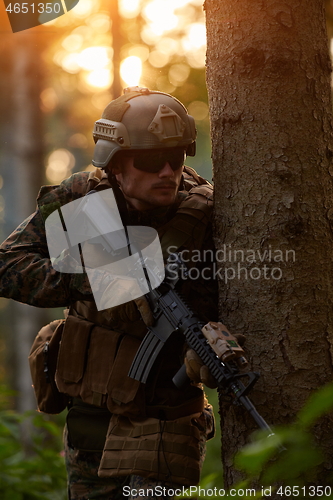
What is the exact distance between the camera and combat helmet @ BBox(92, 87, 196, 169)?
93.7 inches

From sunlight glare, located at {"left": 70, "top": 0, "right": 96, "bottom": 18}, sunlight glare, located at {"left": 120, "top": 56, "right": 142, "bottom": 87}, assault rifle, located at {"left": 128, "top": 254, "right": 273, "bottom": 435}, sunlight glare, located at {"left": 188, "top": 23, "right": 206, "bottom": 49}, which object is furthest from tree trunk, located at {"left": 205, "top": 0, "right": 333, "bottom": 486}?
sunlight glare, located at {"left": 70, "top": 0, "right": 96, "bottom": 18}

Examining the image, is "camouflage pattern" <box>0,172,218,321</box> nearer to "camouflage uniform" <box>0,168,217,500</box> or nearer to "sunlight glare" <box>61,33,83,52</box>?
"camouflage uniform" <box>0,168,217,500</box>

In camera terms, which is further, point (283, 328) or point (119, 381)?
point (119, 381)

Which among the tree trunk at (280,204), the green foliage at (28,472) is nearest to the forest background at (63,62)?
the green foliage at (28,472)

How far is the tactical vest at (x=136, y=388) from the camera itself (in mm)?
2307

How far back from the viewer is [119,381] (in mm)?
2455

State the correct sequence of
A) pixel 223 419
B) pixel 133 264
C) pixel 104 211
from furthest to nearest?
1. pixel 104 211
2. pixel 133 264
3. pixel 223 419

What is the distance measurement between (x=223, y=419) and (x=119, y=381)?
22.8 inches

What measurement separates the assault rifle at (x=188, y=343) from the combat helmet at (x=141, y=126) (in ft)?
1.93

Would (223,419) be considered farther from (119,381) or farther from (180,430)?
(119,381)

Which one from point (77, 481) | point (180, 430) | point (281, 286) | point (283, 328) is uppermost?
point (281, 286)

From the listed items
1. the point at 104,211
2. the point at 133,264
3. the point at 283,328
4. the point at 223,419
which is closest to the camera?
the point at 283,328

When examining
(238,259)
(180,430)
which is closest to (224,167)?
(238,259)

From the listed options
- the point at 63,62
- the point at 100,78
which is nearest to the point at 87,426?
the point at 100,78
